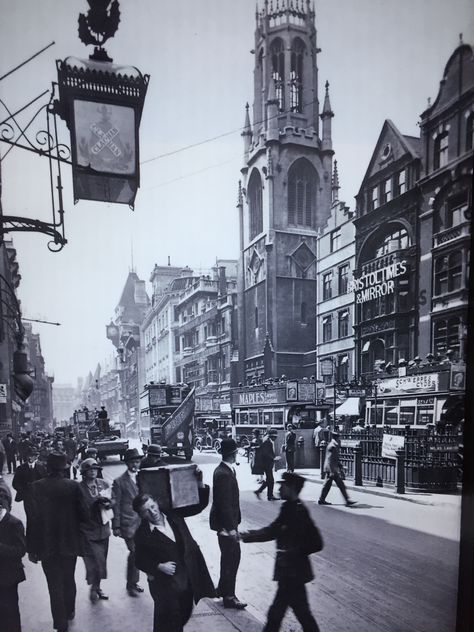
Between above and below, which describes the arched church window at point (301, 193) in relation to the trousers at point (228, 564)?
above

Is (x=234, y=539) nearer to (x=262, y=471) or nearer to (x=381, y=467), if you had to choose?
(x=262, y=471)

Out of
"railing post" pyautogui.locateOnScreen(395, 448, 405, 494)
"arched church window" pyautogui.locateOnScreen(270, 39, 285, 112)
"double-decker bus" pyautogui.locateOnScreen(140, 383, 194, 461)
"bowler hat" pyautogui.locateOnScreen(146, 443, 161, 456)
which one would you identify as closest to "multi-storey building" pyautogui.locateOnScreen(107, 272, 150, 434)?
"double-decker bus" pyautogui.locateOnScreen(140, 383, 194, 461)

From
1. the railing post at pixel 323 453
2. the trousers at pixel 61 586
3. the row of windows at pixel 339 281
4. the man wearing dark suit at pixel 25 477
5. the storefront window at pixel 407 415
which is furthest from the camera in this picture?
the railing post at pixel 323 453

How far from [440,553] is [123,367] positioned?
428cm

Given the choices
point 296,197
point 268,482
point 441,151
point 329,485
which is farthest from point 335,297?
point 268,482

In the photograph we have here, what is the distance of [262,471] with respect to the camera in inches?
256

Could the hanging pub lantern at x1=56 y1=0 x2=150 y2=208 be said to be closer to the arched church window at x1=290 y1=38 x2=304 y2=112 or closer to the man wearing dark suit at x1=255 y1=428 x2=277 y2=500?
the arched church window at x1=290 y1=38 x2=304 y2=112

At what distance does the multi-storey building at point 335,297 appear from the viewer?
493cm

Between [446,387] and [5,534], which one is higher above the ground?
[446,387]

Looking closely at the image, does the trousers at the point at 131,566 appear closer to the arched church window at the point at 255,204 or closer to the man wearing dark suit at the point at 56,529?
the man wearing dark suit at the point at 56,529

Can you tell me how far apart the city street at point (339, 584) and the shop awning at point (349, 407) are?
Result: 1522 millimetres

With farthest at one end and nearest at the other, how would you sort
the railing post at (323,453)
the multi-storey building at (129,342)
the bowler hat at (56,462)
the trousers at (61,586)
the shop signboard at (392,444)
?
1. the railing post at (323,453)
2. the shop signboard at (392,444)
3. the multi-storey building at (129,342)
4. the bowler hat at (56,462)
5. the trousers at (61,586)

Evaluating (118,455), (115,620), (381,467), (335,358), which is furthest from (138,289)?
(381,467)

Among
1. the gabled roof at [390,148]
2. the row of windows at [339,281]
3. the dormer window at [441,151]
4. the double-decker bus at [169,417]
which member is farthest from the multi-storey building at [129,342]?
the dormer window at [441,151]
